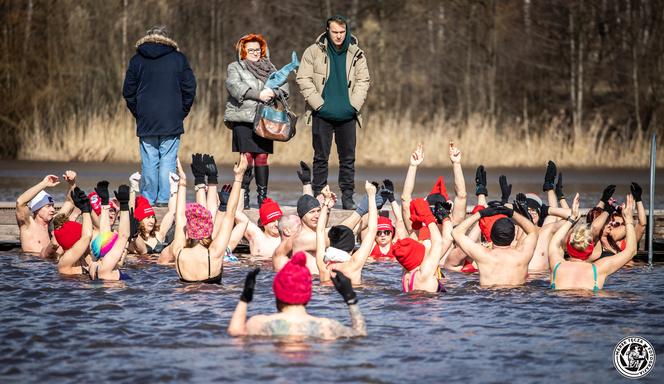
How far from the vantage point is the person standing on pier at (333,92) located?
50.3 feet

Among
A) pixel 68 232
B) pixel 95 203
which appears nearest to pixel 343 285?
pixel 68 232

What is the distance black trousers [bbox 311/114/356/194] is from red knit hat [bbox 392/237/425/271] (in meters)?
3.21

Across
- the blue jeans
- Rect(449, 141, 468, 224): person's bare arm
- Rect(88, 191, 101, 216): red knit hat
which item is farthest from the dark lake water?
Rect(88, 191, 101, 216): red knit hat

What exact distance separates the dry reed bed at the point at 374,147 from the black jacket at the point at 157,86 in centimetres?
1037

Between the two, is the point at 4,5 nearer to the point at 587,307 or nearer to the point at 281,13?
the point at 281,13

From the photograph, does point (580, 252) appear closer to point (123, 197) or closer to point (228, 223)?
point (228, 223)

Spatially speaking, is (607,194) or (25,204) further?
(25,204)

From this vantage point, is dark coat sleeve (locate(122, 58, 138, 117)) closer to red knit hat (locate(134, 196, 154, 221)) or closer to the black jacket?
the black jacket

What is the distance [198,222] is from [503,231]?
2779 mm

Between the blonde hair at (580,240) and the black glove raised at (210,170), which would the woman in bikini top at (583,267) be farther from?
the black glove raised at (210,170)

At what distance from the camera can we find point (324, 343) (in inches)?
398

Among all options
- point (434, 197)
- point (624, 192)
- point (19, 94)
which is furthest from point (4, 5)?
point (434, 197)

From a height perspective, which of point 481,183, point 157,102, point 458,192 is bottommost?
point 458,192

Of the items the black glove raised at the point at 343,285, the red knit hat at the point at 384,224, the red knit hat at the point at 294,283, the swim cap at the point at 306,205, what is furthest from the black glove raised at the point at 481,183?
the black glove raised at the point at 343,285
